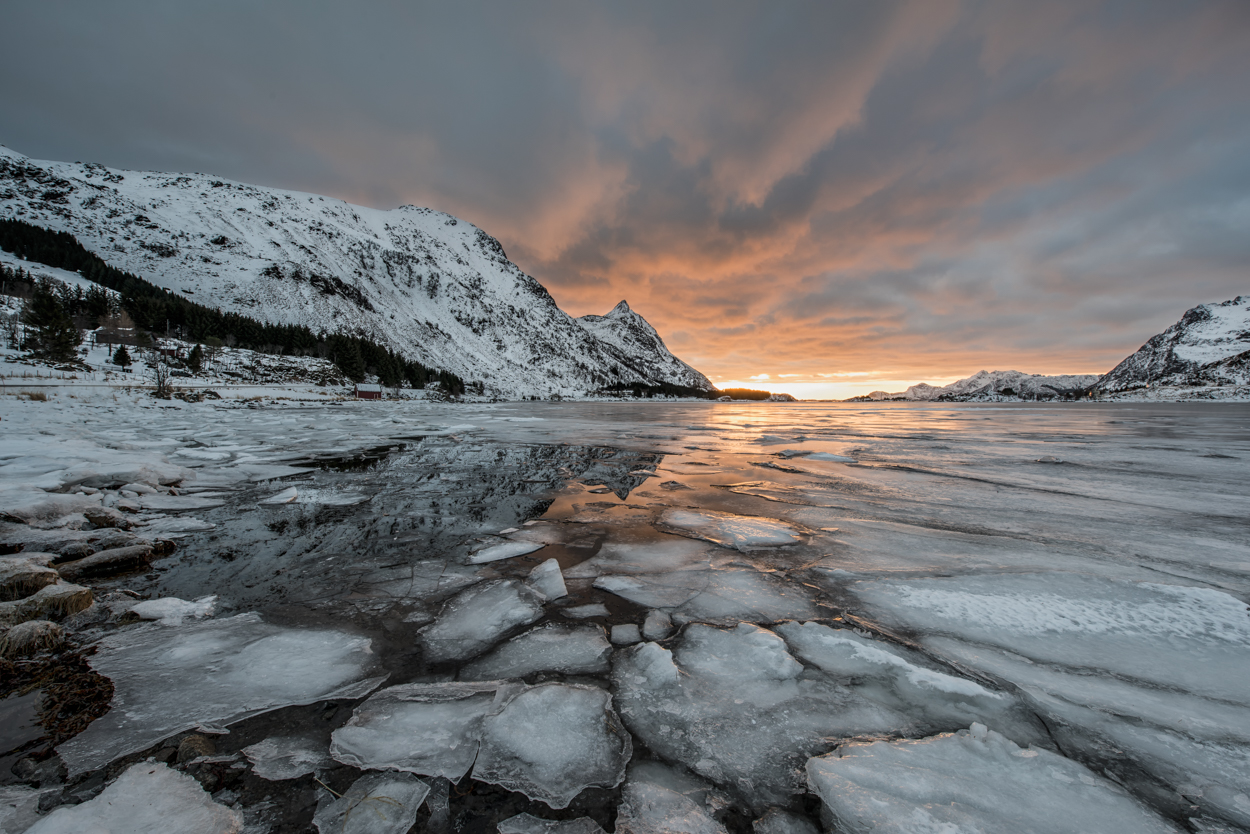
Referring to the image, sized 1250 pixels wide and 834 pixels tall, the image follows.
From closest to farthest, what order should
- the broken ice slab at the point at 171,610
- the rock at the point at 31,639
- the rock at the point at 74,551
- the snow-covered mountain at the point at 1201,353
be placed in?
the rock at the point at 31,639
the broken ice slab at the point at 171,610
the rock at the point at 74,551
the snow-covered mountain at the point at 1201,353

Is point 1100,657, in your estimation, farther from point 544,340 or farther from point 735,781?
point 544,340

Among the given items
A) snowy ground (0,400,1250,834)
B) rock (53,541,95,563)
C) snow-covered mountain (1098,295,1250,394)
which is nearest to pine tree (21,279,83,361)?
snowy ground (0,400,1250,834)

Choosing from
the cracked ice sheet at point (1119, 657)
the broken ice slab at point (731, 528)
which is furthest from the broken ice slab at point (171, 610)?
the cracked ice sheet at point (1119, 657)

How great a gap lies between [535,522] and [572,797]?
3.57 m

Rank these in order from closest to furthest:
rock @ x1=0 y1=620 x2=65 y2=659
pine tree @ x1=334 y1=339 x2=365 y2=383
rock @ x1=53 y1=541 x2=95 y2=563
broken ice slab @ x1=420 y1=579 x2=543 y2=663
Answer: rock @ x1=0 y1=620 x2=65 y2=659
broken ice slab @ x1=420 y1=579 x2=543 y2=663
rock @ x1=53 y1=541 x2=95 y2=563
pine tree @ x1=334 y1=339 x2=365 y2=383

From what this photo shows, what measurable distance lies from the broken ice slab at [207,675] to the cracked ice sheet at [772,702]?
147cm

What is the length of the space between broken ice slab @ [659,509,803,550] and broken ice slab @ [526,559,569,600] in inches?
64.6

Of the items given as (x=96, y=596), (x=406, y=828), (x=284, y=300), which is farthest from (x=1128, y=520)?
(x=284, y=300)

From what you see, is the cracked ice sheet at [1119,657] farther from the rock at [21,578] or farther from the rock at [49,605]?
the rock at [21,578]

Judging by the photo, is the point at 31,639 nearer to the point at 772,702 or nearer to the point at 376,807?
the point at 376,807

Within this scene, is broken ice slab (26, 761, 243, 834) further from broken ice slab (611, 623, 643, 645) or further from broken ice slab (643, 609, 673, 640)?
broken ice slab (643, 609, 673, 640)

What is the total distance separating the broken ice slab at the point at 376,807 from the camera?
146 cm

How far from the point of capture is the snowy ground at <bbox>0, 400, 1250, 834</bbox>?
1571 millimetres

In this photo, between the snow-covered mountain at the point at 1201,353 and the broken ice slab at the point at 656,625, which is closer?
the broken ice slab at the point at 656,625
